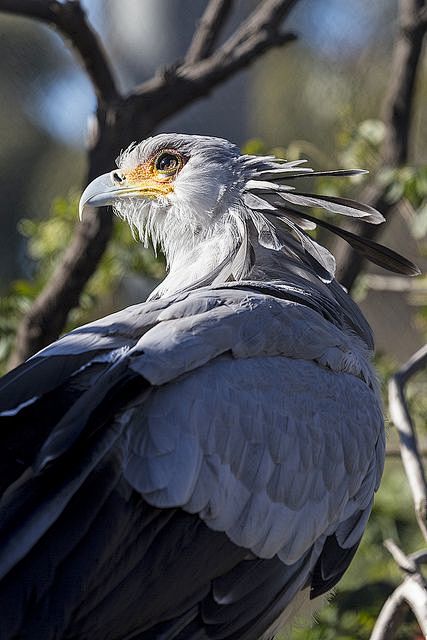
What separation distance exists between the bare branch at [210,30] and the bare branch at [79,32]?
1.25 feet

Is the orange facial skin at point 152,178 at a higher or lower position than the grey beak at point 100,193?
lower

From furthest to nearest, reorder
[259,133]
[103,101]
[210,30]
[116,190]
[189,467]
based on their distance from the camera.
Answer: [259,133]
[210,30]
[103,101]
[116,190]
[189,467]

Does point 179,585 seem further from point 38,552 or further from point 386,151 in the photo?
point 386,151

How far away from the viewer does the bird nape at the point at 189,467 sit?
222 centimetres

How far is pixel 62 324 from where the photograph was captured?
3.90 meters

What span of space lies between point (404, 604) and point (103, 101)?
207 cm

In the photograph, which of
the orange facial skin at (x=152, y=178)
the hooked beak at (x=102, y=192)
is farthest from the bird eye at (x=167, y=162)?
the hooked beak at (x=102, y=192)

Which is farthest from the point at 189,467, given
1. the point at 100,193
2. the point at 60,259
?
the point at 60,259

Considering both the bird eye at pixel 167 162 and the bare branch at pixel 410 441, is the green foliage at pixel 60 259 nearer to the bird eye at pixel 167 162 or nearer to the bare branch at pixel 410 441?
the bird eye at pixel 167 162

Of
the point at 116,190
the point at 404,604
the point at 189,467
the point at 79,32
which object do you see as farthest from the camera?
the point at 79,32

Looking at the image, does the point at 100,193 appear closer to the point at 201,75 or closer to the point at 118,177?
the point at 118,177

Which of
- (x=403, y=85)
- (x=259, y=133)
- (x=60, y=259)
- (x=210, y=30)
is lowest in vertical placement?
(x=259, y=133)

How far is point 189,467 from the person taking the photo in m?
2.35

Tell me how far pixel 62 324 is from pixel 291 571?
1.60m
